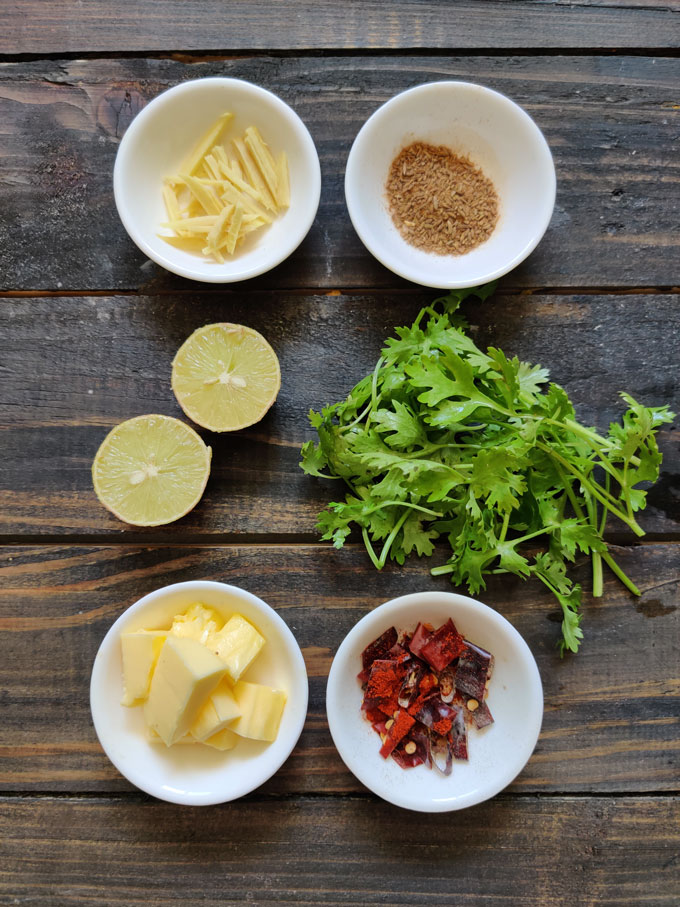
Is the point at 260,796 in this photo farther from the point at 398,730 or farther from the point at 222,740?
the point at 398,730

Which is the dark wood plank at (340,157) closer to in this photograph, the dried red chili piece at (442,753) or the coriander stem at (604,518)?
the coriander stem at (604,518)

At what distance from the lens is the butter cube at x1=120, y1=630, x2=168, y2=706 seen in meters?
1.30

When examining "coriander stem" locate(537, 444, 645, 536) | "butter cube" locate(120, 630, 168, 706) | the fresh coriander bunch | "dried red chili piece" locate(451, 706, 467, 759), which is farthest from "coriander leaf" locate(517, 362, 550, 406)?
"butter cube" locate(120, 630, 168, 706)

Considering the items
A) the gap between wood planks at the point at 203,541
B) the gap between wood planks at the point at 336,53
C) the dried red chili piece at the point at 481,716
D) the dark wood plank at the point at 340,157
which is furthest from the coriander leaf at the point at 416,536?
the gap between wood planks at the point at 336,53

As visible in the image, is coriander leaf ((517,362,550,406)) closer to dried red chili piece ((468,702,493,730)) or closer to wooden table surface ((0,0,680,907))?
wooden table surface ((0,0,680,907))

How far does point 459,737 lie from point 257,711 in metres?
0.42

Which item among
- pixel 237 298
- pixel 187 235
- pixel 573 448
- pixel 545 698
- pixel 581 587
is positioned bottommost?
pixel 545 698

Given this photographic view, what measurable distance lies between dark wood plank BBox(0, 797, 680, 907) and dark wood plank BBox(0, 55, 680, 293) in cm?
117

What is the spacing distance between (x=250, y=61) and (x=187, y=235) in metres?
0.45

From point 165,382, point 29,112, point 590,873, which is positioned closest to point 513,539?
point 590,873

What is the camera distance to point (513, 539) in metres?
1.47

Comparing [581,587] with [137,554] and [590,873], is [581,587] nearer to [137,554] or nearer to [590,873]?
[590,873]

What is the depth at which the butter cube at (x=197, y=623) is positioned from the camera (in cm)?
133

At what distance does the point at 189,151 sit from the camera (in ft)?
4.94
